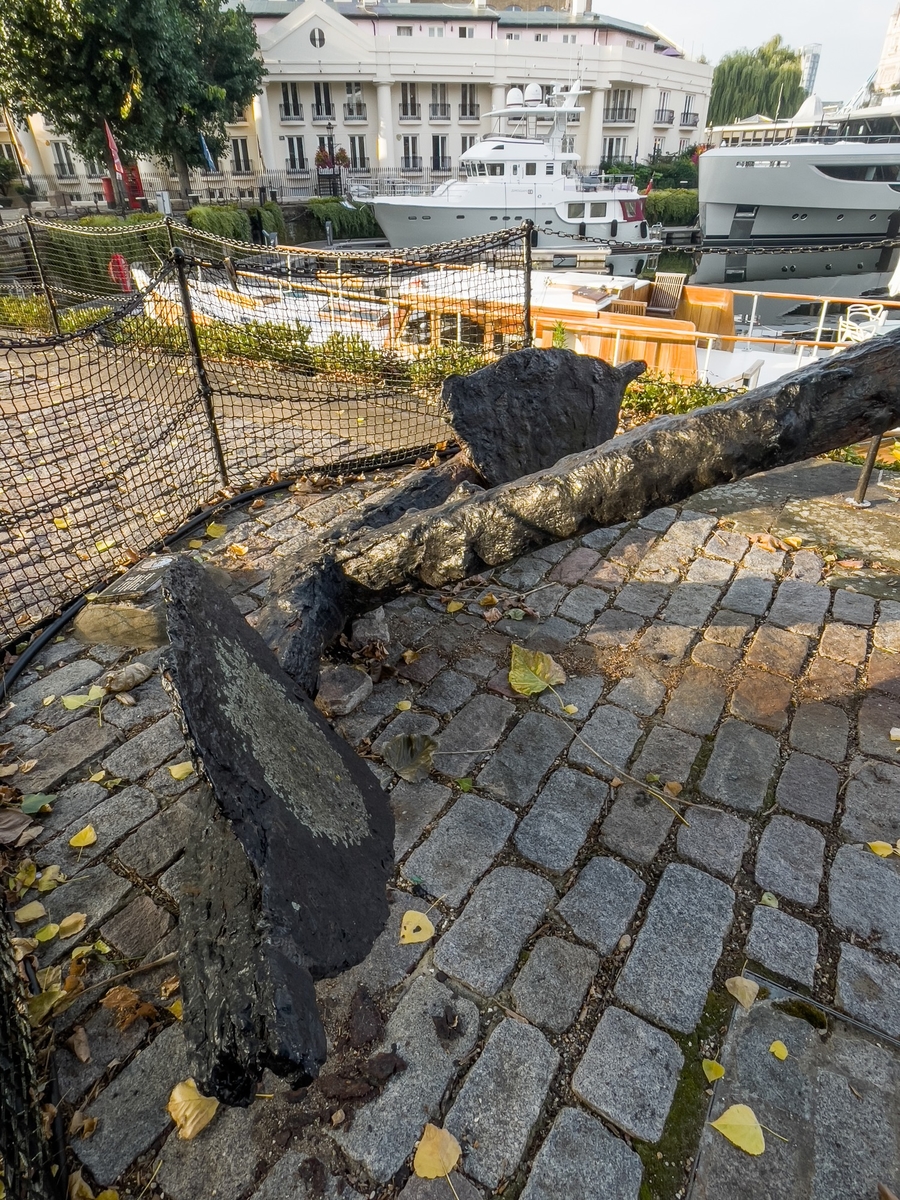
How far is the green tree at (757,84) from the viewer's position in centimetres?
5253

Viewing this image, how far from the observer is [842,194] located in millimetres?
25141

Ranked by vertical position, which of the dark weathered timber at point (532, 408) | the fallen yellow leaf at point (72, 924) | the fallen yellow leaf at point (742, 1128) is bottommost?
the fallen yellow leaf at point (72, 924)

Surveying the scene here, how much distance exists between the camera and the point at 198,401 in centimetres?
715

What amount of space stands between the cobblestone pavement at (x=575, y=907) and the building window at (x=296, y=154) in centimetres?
4674

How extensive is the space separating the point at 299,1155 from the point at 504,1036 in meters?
0.62

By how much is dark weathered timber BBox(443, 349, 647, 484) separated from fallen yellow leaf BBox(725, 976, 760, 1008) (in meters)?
2.36

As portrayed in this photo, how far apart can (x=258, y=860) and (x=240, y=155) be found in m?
50.0

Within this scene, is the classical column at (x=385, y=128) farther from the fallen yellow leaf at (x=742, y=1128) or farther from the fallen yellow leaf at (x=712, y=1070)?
the fallen yellow leaf at (x=742, y=1128)

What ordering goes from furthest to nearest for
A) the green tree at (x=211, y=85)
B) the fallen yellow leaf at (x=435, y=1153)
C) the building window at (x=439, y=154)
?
1. the building window at (x=439, y=154)
2. the green tree at (x=211, y=85)
3. the fallen yellow leaf at (x=435, y=1153)

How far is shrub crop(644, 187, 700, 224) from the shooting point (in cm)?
3916

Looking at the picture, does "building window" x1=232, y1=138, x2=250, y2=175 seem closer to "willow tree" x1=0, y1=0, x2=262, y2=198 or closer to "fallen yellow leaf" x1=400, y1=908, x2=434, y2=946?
"willow tree" x1=0, y1=0, x2=262, y2=198

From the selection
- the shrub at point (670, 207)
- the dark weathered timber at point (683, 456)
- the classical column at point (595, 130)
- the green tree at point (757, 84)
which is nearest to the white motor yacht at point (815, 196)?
the shrub at point (670, 207)

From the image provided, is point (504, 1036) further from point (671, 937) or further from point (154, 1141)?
point (154, 1141)

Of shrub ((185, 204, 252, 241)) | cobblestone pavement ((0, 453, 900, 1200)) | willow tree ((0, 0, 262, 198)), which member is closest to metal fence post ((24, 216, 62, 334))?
cobblestone pavement ((0, 453, 900, 1200))
